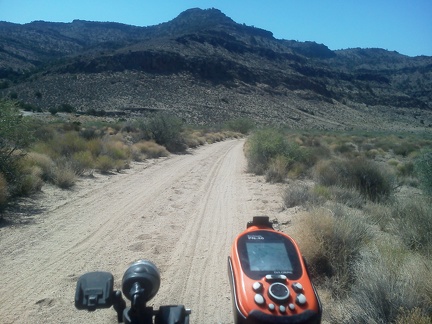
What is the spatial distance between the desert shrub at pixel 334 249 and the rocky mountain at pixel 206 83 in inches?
2425

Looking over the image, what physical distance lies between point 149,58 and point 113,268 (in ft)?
277

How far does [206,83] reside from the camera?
8988 cm

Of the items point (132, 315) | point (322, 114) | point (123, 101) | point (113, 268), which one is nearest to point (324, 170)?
point (113, 268)

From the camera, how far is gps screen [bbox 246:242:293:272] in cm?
430

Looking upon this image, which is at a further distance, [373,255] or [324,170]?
[324,170]

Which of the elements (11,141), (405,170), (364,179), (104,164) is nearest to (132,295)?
(11,141)

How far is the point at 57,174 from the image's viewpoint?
1333cm

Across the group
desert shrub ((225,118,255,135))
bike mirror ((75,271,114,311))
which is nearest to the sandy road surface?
bike mirror ((75,271,114,311))

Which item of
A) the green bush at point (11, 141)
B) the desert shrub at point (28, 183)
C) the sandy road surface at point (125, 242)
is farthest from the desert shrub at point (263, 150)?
the green bush at point (11, 141)

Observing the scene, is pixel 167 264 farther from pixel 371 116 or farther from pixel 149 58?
pixel 371 116

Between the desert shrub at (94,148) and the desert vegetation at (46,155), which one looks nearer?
the desert vegetation at (46,155)

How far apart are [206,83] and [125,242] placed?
83770 mm

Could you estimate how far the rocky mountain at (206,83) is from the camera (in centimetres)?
7328

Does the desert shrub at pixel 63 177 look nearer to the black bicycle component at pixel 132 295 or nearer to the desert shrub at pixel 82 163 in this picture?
the desert shrub at pixel 82 163
